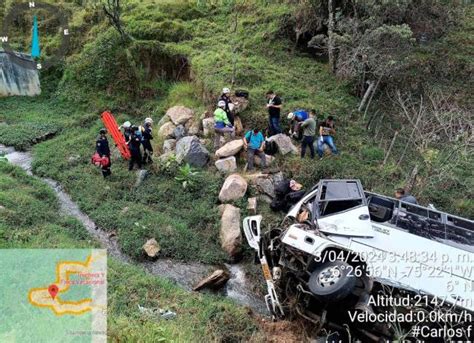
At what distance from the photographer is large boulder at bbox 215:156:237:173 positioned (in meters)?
12.1

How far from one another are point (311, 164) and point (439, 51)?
9.91 m

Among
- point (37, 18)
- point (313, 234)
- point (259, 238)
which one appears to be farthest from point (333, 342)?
point (37, 18)

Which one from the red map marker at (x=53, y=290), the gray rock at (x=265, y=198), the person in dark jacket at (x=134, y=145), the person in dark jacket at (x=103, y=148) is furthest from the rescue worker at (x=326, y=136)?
the red map marker at (x=53, y=290)

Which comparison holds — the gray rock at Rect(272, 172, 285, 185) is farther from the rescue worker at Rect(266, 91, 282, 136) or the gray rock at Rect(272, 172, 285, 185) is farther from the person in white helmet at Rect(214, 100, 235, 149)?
the person in white helmet at Rect(214, 100, 235, 149)

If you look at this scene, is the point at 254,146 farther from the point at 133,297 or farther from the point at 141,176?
the point at 133,297

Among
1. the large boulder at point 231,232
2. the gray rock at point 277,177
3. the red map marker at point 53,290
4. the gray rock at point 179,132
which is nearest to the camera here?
the red map marker at point 53,290

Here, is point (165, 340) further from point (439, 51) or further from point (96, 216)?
point (439, 51)

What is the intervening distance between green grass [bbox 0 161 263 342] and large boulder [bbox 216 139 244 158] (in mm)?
4474

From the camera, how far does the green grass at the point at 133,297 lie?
530 cm

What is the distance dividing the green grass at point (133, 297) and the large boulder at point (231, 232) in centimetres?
169

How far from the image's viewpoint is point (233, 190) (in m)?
11.2

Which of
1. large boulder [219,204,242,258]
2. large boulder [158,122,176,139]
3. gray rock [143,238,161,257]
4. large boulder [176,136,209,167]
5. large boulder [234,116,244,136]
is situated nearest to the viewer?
gray rock [143,238,161,257]
